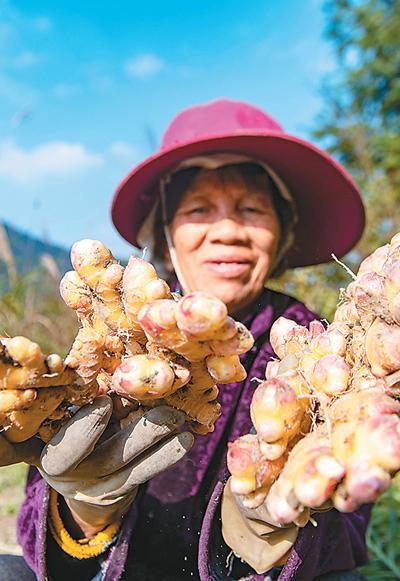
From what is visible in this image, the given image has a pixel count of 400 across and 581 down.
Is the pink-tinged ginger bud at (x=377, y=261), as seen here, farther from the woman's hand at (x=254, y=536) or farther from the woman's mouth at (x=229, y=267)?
the woman's mouth at (x=229, y=267)

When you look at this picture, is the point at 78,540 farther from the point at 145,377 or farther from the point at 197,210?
the point at 197,210

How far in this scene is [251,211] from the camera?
1.24 m

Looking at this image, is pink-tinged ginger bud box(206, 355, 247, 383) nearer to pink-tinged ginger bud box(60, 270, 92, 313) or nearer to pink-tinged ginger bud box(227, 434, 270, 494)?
pink-tinged ginger bud box(227, 434, 270, 494)

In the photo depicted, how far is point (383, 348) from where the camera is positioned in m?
0.52

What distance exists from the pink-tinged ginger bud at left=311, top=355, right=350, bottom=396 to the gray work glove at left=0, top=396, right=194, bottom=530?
6.4 inches

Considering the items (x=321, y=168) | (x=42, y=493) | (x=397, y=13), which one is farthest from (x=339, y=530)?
(x=397, y=13)

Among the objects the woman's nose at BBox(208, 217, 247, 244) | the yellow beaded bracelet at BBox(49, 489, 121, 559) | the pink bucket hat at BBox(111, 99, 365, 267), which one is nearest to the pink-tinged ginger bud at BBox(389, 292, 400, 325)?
the yellow beaded bracelet at BBox(49, 489, 121, 559)

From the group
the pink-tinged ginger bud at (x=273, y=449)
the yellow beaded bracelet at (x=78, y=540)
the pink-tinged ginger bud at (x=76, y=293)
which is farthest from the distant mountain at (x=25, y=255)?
the pink-tinged ginger bud at (x=273, y=449)

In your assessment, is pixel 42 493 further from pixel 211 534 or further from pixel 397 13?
pixel 397 13

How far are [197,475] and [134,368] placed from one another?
1.95ft

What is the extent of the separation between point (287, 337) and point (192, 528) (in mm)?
483

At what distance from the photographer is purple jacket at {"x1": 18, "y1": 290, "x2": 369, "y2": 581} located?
0.78 m

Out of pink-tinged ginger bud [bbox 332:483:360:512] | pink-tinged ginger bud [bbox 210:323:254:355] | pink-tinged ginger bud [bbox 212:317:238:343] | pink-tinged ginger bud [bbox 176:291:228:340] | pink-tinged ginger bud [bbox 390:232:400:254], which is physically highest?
pink-tinged ginger bud [bbox 390:232:400:254]

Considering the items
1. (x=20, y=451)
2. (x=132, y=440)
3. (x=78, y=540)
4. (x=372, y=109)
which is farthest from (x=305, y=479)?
(x=372, y=109)
